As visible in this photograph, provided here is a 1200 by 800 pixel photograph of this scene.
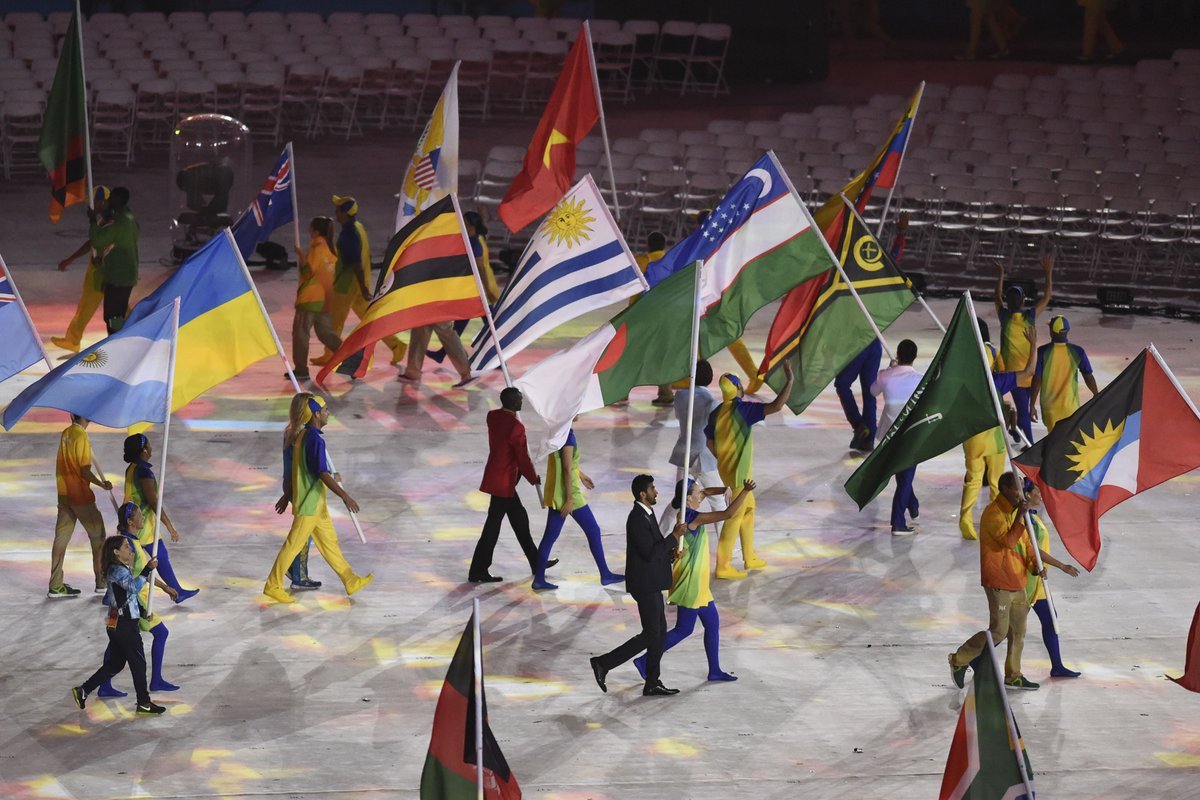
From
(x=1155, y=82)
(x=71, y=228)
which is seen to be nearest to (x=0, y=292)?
(x=71, y=228)

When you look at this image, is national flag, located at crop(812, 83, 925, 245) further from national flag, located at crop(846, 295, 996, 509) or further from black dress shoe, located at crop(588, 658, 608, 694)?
black dress shoe, located at crop(588, 658, 608, 694)

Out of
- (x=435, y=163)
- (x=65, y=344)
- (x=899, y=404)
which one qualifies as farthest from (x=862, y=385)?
(x=65, y=344)

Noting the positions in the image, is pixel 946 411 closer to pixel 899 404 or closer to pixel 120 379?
pixel 899 404

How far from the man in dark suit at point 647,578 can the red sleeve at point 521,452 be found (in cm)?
169

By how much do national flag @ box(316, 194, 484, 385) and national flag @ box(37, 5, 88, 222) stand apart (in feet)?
21.0

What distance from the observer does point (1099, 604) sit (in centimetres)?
1323

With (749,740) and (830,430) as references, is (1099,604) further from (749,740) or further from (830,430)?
(830,430)

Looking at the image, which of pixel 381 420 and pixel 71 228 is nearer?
pixel 381 420

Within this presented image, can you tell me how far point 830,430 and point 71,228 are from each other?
1227 centimetres

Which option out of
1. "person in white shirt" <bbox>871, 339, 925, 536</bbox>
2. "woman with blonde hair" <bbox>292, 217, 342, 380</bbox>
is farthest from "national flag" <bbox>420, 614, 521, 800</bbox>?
"woman with blonde hair" <bbox>292, 217, 342, 380</bbox>

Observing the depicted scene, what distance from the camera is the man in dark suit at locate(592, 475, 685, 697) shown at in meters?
11.4

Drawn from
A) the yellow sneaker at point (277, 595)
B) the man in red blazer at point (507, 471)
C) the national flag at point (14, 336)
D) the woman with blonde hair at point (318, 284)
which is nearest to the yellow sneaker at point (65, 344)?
the woman with blonde hair at point (318, 284)

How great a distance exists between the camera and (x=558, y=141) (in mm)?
18156

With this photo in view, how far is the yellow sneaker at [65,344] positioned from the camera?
19219 millimetres
